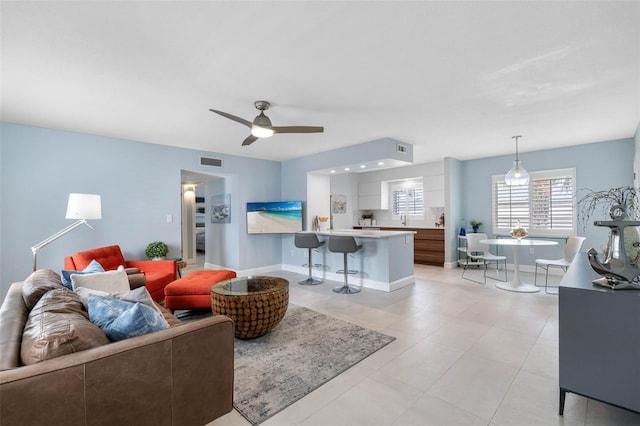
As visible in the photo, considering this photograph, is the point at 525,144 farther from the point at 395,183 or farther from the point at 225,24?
the point at 225,24

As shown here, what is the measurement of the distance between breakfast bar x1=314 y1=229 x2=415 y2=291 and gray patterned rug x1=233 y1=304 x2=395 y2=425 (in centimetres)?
160

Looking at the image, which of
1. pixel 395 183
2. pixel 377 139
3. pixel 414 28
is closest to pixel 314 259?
pixel 377 139

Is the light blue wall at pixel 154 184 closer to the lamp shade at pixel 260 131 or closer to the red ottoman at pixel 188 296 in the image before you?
the red ottoman at pixel 188 296

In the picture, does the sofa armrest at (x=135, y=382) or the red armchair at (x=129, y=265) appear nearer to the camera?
the sofa armrest at (x=135, y=382)

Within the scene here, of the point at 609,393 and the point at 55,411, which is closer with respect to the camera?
the point at 55,411

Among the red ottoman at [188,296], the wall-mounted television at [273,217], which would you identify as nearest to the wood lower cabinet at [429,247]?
the wall-mounted television at [273,217]

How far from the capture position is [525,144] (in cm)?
530

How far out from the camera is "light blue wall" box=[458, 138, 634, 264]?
5004 millimetres

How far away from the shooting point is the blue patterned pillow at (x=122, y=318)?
58.8 inches

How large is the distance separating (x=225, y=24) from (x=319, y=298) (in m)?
3.58

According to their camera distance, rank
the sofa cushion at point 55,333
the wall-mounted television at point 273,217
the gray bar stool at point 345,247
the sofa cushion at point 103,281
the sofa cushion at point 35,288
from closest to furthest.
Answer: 1. the sofa cushion at point 55,333
2. the sofa cushion at point 35,288
3. the sofa cushion at point 103,281
4. the gray bar stool at point 345,247
5. the wall-mounted television at point 273,217

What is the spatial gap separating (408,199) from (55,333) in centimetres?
768

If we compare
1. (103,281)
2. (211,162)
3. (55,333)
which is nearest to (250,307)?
(103,281)

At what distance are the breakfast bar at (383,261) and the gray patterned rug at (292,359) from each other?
1605 mm
